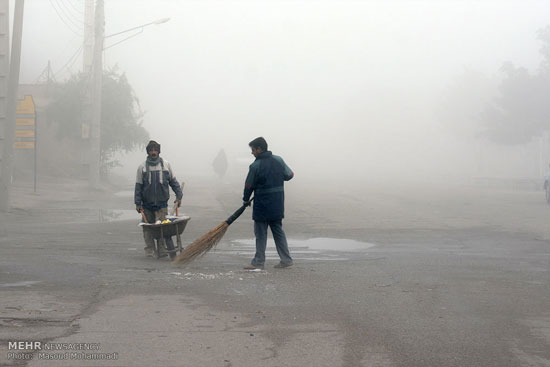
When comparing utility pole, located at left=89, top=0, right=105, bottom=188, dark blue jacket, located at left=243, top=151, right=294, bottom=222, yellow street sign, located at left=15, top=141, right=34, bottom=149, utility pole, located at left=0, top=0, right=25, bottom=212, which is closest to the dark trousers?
dark blue jacket, located at left=243, top=151, right=294, bottom=222

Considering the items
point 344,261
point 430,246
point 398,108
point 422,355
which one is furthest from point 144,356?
point 398,108

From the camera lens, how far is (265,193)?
10578 mm

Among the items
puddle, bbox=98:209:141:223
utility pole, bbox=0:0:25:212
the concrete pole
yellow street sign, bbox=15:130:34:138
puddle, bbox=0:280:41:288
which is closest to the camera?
puddle, bbox=0:280:41:288

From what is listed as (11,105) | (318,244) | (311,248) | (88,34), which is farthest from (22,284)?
(88,34)

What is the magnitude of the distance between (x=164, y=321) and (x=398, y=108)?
10541cm

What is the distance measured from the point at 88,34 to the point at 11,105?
693 inches

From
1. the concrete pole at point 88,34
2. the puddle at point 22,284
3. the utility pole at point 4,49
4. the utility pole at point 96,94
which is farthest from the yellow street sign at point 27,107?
the puddle at point 22,284

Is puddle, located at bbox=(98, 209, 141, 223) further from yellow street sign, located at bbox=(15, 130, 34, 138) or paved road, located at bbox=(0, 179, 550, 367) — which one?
yellow street sign, located at bbox=(15, 130, 34, 138)

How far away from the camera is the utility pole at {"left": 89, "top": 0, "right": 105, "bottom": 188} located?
104ft

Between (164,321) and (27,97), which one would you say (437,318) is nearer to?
(164,321)

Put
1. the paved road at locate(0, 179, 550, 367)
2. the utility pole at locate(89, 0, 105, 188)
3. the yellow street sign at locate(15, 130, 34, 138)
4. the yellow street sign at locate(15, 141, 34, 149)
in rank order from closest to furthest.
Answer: the paved road at locate(0, 179, 550, 367) < the yellow street sign at locate(15, 141, 34, 149) < the yellow street sign at locate(15, 130, 34, 138) < the utility pole at locate(89, 0, 105, 188)

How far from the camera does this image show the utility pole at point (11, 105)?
19.2m

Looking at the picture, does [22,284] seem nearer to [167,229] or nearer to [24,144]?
[167,229]

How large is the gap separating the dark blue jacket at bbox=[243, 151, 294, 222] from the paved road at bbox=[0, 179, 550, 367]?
0.78m
